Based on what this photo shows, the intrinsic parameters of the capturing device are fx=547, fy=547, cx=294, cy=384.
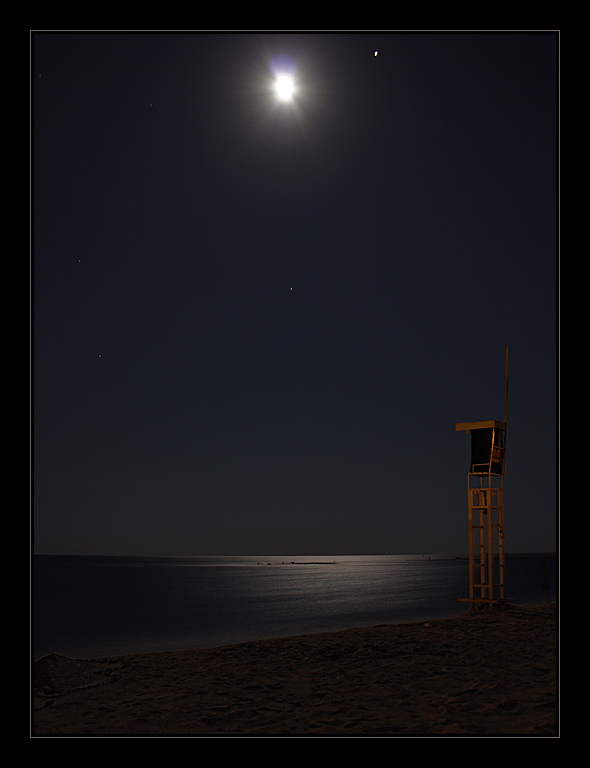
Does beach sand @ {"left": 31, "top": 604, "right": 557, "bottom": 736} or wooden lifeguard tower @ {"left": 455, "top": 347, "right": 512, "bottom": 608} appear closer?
beach sand @ {"left": 31, "top": 604, "right": 557, "bottom": 736}

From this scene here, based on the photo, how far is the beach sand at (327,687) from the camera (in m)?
5.69

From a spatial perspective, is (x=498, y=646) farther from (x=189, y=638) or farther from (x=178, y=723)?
(x=189, y=638)

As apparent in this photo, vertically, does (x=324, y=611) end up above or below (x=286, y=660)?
below

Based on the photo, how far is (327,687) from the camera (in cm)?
718

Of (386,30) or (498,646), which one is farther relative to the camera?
(498,646)

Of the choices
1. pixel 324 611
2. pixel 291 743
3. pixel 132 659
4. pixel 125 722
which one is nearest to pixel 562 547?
pixel 291 743

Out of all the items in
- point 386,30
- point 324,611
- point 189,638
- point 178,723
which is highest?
point 386,30

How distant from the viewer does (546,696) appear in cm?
620

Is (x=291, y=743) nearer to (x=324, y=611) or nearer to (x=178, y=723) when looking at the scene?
(x=178, y=723)

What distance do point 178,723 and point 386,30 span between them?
703 centimetres

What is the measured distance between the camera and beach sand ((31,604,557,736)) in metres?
5.69

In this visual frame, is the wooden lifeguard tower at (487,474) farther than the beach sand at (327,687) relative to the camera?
Yes

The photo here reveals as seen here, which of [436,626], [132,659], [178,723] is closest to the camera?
[178,723]

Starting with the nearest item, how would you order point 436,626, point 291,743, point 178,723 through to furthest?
point 291,743 → point 178,723 → point 436,626
